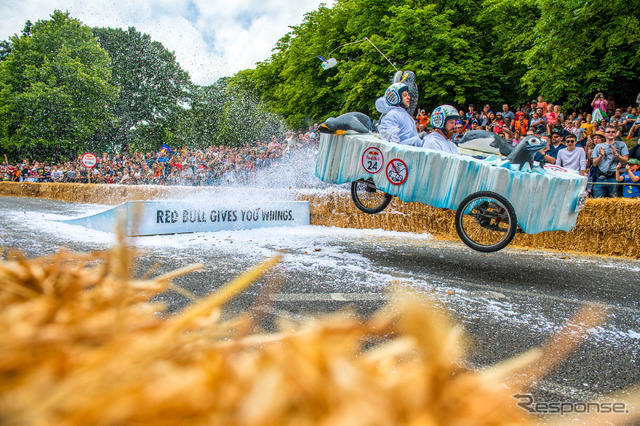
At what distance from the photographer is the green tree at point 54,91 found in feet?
108

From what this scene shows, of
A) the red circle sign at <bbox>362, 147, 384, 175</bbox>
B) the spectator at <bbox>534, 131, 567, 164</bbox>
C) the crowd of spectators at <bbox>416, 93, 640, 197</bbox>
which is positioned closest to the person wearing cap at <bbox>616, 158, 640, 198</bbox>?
the crowd of spectators at <bbox>416, 93, 640, 197</bbox>

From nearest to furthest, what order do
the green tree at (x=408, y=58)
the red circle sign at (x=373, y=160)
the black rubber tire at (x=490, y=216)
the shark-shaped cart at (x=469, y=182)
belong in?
the black rubber tire at (x=490, y=216) < the shark-shaped cart at (x=469, y=182) < the red circle sign at (x=373, y=160) < the green tree at (x=408, y=58)

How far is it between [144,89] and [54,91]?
13200 millimetres

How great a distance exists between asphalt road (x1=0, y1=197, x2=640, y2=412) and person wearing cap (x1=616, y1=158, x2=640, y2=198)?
192cm

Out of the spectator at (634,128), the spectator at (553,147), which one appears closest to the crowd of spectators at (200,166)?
the spectator at (553,147)

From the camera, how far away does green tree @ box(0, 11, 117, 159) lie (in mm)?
32875

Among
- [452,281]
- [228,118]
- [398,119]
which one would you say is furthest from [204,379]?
[228,118]

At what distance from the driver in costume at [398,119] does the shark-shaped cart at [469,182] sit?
0.23 metres

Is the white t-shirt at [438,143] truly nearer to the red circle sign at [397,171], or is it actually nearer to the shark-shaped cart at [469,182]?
the shark-shaped cart at [469,182]

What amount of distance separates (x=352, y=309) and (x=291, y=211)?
755 cm

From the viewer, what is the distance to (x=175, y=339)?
1.48 ft

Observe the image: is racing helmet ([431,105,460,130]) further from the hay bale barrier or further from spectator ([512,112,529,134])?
spectator ([512,112,529,134])

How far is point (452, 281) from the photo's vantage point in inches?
191

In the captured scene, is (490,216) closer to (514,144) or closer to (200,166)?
(514,144)
